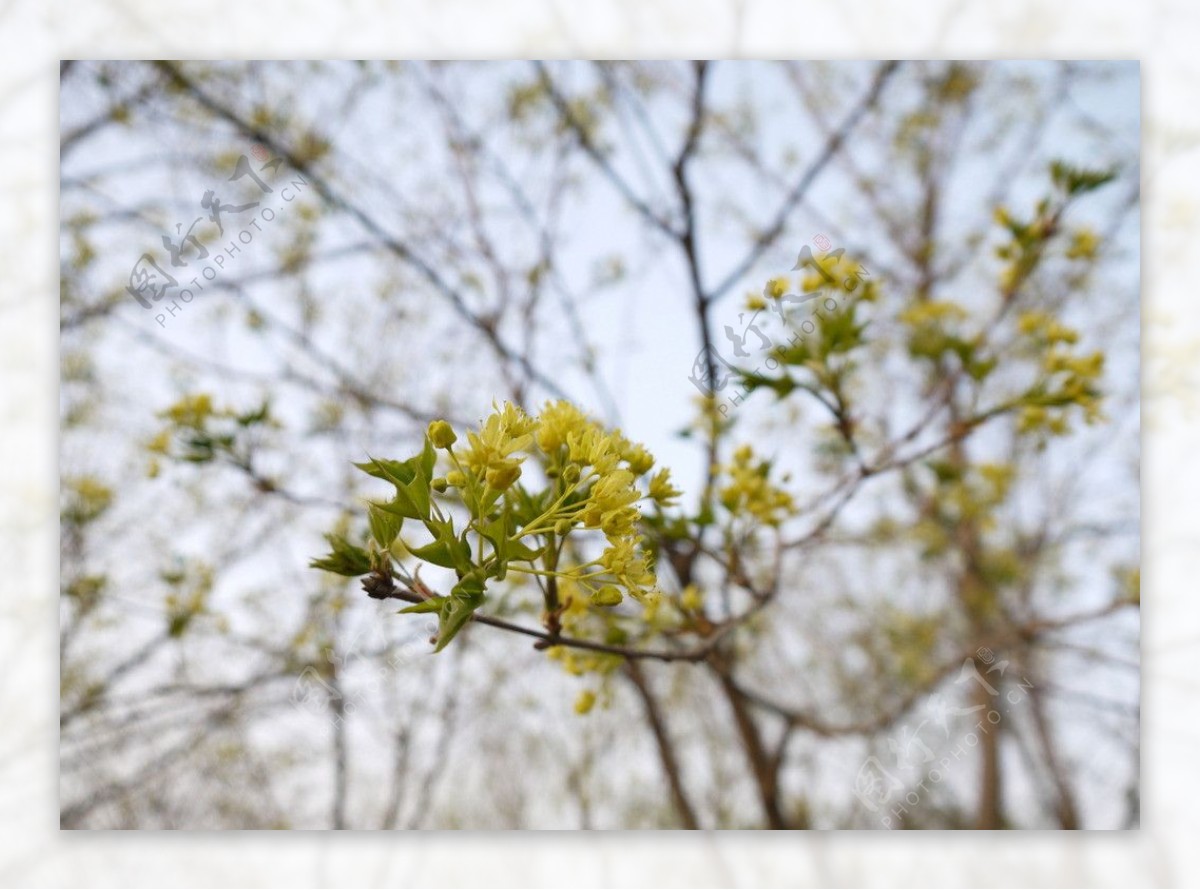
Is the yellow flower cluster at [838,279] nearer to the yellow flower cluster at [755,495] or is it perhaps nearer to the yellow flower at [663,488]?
the yellow flower cluster at [755,495]

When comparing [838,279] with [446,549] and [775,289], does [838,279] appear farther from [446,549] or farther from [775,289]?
[446,549]

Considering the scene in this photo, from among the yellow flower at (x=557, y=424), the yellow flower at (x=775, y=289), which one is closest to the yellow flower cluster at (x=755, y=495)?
the yellow flower at (x=775, y=289)

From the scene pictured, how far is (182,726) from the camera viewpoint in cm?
146

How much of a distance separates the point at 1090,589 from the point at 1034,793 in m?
0.32

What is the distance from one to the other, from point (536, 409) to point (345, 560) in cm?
79

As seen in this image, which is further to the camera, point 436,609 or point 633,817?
point 633,817

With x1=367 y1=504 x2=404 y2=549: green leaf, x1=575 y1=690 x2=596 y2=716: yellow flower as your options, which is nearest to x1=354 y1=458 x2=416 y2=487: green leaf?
x1=367 y1=504 x2=404 y2=549: green leaf

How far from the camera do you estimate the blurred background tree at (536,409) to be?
142 cm

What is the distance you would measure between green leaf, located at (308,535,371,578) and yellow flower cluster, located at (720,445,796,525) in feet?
1.32

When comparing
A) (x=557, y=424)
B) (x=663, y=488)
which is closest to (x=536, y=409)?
(x=663, y=488)

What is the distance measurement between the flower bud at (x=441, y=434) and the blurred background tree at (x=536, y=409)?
2.40 feet

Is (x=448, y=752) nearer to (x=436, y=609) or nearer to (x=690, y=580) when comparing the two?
(x=690, y=580)

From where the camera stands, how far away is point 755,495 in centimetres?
88

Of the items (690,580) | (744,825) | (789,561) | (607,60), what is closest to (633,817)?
(744,825)
